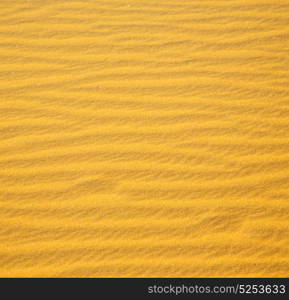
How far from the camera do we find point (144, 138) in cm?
414

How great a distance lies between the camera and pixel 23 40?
196 inches

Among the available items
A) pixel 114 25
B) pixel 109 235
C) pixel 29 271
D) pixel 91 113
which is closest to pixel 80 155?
pixel 91 113

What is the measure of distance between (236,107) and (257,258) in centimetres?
141

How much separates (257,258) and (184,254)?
0.49 meters

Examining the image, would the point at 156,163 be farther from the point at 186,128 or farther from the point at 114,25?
the point at 114,25

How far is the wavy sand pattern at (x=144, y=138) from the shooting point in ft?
11.5

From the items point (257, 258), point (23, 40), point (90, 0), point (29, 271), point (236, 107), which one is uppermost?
point (90, 0)

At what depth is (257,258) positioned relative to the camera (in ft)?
11.3

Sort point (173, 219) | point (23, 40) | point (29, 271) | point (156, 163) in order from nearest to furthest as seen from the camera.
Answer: point (29, 271), point (173, 219), point (156, 163), point (23, 40)

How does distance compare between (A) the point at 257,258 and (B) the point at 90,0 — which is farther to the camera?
(B) the point at 90,0

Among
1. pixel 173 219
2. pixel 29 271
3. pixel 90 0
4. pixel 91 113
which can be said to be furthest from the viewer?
pixel 90 0

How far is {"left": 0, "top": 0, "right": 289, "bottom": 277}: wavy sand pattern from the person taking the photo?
3498mm

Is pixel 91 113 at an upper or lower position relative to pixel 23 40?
lower

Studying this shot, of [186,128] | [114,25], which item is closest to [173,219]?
[186,128]
